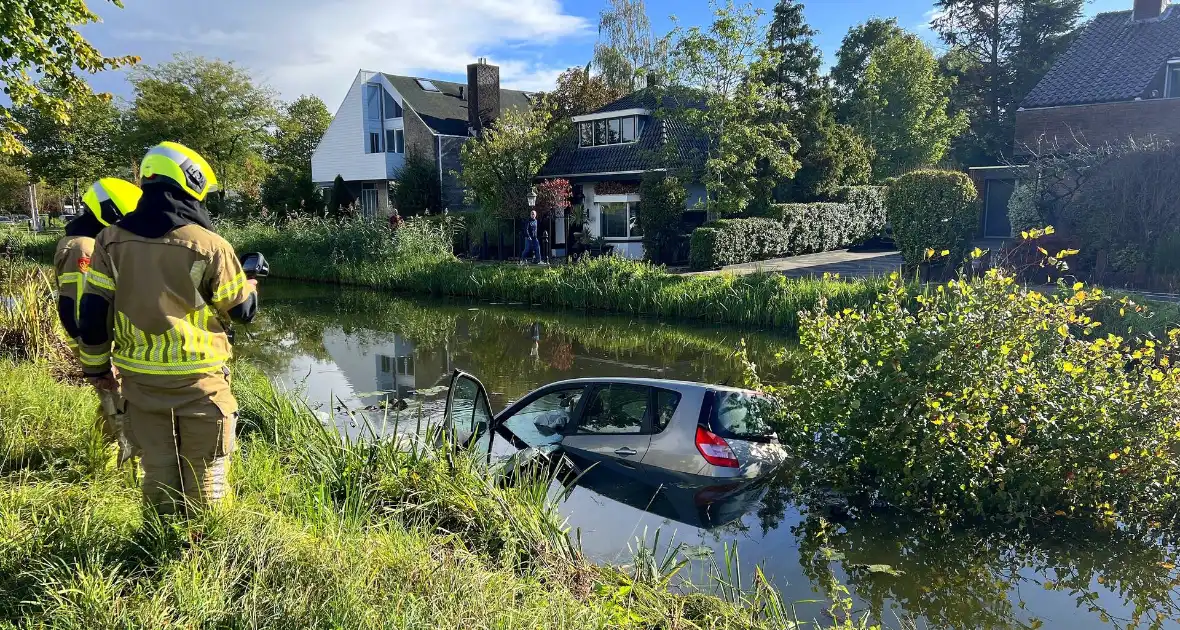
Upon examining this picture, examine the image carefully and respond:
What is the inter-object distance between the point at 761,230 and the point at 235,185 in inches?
1211

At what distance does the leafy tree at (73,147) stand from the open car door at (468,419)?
3948 cm

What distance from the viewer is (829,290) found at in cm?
1538

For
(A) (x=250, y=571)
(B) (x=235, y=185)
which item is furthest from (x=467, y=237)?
(A) (x=250, y=571)

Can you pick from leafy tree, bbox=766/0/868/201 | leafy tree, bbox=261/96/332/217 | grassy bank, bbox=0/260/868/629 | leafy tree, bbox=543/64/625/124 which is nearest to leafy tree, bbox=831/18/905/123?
leafy tree, bbox=766/0/868/201

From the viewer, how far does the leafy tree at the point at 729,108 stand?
21877 mm

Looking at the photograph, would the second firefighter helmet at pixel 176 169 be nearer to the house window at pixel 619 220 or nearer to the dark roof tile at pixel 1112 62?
the house window at pixel 619 220

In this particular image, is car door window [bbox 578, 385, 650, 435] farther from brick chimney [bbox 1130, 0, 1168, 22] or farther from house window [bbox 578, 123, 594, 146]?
brick chimney [bbox 1130, 0, 1168, 22]

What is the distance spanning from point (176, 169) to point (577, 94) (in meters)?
33.2

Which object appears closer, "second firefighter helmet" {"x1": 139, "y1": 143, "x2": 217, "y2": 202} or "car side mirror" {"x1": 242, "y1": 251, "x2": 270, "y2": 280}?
"second firefighter helmet" {"x1": 139, "y1": 143, "x2": 217, "y2": 202}

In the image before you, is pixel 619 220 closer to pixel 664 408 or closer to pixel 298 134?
pixel 664 408

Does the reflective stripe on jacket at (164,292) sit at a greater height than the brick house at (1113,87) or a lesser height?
lesser

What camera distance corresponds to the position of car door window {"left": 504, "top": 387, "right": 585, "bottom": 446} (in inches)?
273

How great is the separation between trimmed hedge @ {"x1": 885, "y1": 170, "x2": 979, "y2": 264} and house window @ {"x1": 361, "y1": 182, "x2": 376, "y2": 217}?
89.9ft

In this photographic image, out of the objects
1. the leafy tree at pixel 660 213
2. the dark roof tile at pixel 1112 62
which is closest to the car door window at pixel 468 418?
the leafy tree at pixel 660 213
